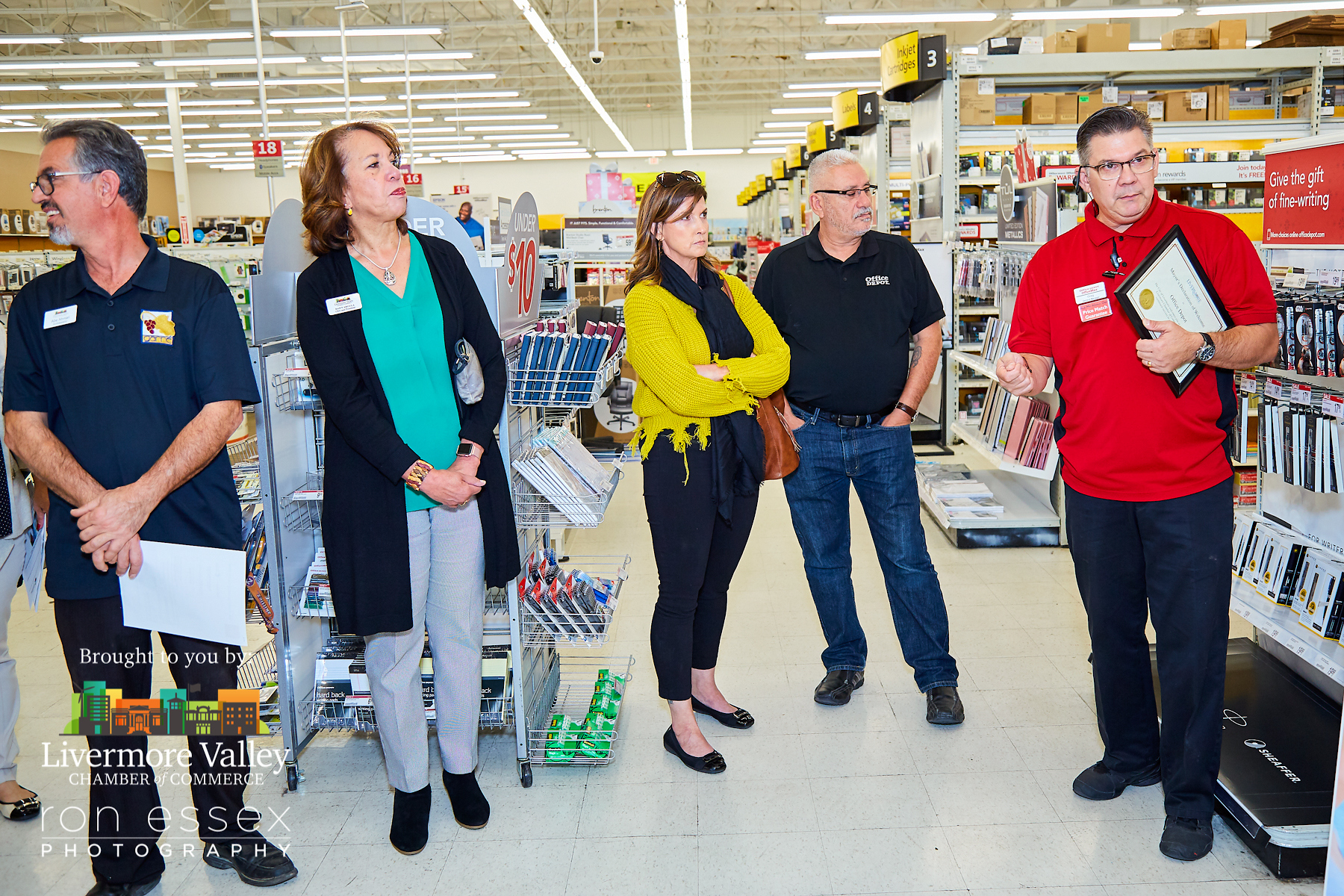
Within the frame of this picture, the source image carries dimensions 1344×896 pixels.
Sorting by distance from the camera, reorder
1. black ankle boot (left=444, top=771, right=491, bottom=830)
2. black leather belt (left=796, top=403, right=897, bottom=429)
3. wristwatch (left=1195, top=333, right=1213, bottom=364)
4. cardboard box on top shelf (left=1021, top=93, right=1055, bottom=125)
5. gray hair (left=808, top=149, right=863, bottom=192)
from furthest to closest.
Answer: cardboard box on top shelf (left=1021, top=93, right=1055, bottom=125) → black leather belt (left=796, top=403, right=897, bottom=429) → gray hair (left=808, top=149, right=863, bottom=192) → black ankle boot (left=444, top=771, right=491, bottom=830) → wristwatch (left=1195, top=333, right=1213, bottom=364)

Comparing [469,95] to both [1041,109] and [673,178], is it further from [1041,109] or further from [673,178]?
[673,178]

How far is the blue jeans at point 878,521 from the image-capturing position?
123 inches

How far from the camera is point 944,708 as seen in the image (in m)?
3.13

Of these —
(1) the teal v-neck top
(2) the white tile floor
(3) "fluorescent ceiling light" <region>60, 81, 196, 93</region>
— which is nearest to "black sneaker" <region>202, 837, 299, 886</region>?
(2) the white tile floor

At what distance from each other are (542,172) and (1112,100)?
84.6ft

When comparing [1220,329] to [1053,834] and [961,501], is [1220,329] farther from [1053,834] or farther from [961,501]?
[961,501]

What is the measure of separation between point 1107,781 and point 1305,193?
1736 mm

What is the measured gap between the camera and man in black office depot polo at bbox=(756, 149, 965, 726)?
3.03 metres

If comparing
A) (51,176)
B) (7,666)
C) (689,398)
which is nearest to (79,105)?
(7,666)

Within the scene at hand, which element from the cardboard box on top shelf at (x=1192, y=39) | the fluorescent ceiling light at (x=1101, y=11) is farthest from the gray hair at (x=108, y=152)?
the fluorescent ceiling light at (x=1101, y=11)

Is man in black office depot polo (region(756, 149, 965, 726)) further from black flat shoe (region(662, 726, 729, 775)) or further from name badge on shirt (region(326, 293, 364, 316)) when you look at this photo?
name badge on shirt (region(326, 293, 364, 316))

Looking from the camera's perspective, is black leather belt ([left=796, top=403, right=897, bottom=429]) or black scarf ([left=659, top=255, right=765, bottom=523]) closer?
black scarf ([left=659, top=255, right=765, bottom=523])

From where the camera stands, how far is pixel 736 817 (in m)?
2.64

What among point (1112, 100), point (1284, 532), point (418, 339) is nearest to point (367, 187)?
point (418, 339)
